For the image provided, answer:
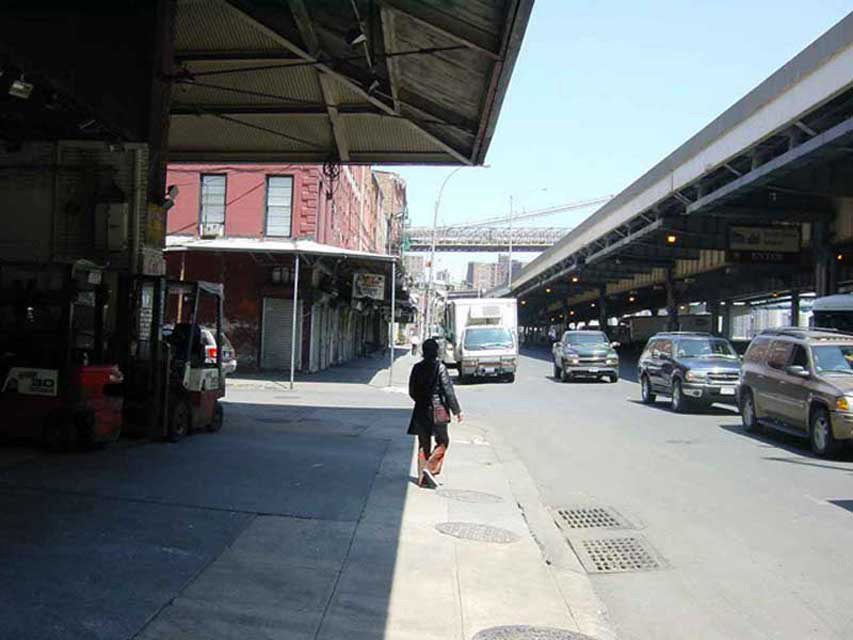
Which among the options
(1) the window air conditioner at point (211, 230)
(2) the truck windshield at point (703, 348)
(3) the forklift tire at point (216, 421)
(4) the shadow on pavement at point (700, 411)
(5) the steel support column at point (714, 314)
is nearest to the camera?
(3) the forklift tire at point (216, 421)

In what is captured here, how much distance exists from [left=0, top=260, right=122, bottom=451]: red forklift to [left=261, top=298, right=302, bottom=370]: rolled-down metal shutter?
18.9m

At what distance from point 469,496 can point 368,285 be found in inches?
856

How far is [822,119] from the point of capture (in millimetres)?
18656

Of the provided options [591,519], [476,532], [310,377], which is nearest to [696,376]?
[591,519]

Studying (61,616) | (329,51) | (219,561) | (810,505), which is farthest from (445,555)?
(329,51)

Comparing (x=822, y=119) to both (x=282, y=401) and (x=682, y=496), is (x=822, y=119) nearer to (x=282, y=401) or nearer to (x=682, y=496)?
(x=682, y=496)

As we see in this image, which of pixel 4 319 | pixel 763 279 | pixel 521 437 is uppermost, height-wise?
pixel 763 279

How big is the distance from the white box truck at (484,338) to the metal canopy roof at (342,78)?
14324mm

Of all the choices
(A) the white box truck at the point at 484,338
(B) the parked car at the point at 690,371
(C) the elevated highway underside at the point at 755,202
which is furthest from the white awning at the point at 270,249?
(C) the elevated highway underside at the point at 755,202

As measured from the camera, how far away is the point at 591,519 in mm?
8711

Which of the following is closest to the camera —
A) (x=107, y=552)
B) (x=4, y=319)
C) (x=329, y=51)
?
(x=107, y=552)

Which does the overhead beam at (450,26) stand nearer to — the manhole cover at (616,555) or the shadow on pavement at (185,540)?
the shadow on pavement at (185,540)

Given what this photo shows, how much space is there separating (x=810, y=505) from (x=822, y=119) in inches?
490

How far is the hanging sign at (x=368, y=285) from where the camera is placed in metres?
30.9
